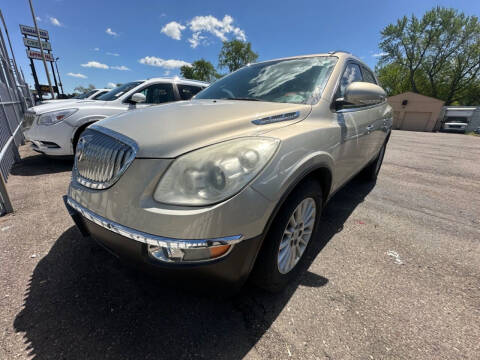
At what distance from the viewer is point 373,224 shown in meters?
2.76

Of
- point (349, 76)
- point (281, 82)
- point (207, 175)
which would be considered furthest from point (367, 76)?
point (207, 175)

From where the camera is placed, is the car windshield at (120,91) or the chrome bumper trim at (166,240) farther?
the car windshield at (120,91)

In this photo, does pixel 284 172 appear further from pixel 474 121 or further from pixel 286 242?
pixel 474 121

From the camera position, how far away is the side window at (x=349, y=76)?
2169 mm

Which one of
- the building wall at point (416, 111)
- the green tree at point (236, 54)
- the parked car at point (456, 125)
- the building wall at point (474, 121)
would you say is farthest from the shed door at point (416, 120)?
the green tree at point (236, 54)

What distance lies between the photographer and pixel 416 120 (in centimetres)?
2894

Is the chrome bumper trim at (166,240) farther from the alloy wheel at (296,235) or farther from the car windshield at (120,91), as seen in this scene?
the car windshield at (120,91)

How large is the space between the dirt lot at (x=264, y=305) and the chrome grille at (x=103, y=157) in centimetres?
85

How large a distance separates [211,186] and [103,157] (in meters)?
0.74

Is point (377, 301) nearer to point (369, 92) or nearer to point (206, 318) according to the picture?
point (206, 318)

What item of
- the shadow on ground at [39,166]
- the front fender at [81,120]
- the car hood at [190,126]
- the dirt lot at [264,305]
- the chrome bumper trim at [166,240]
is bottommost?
the dirt lot at [264,305]

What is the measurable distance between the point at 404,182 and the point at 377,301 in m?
3.56

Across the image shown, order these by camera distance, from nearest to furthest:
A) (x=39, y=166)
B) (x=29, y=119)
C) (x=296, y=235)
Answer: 1. (x=296, y=235)
2. (x=29, y=119)
3. (x=39, y=166)

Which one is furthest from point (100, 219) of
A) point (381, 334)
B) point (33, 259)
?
point (381, 334)
